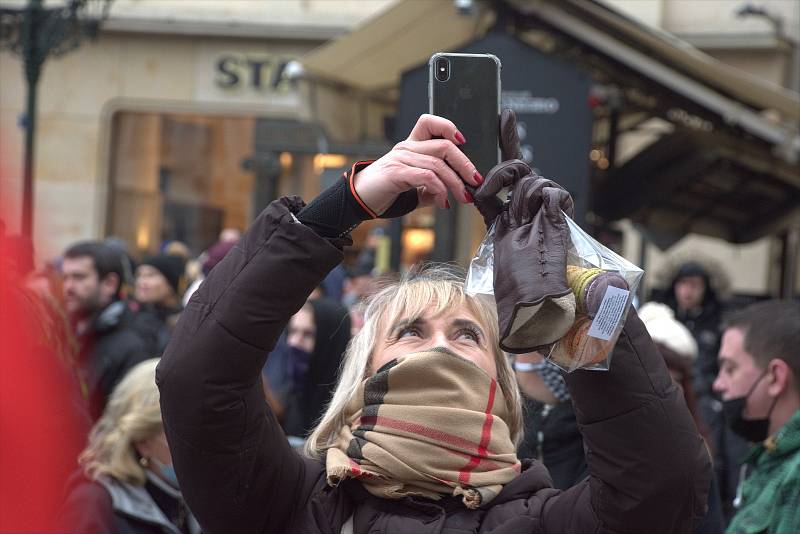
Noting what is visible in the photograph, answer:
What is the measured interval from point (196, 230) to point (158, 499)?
1425 centimetres

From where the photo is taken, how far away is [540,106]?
7461mm

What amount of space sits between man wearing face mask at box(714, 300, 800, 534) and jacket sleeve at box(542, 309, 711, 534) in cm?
151

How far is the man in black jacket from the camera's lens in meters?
5.83

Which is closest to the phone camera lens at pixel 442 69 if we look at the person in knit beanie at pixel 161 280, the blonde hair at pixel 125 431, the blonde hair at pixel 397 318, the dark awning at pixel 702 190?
the blonde hair at pixel 397 318

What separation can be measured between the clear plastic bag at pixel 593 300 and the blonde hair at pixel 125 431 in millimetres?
2018

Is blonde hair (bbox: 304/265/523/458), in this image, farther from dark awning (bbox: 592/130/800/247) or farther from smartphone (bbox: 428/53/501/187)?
dark awning (bbox: 592/130/800/247)

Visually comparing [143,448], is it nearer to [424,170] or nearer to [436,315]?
[436,315]

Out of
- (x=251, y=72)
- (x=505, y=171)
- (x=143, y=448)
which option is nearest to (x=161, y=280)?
(x=143, y=448)

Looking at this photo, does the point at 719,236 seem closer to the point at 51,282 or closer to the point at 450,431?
the point at 51,282

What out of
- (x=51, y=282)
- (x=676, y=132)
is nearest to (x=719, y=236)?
(x=676, y=132)

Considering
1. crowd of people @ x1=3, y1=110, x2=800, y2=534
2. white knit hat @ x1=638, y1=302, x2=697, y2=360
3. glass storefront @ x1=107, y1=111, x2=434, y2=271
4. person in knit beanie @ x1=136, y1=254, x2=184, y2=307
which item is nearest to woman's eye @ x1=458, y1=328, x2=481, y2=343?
crowd of people @ x1=3, y1=110, x2=800, y2=534

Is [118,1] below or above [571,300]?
above

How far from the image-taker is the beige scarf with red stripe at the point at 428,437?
7.57ft

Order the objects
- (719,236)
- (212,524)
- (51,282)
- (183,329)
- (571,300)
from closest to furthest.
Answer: (571,300)
(183,329)
(212,524)
(51,282)
(719,236)
